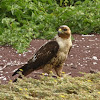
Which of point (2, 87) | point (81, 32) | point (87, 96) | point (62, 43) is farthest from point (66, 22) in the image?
point (87, 96)

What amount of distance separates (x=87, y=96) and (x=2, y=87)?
1.27 meters

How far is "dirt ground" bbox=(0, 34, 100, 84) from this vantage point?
6953 millimetres

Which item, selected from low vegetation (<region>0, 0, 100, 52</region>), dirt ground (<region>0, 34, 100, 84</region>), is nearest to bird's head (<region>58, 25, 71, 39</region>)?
dirt ground (<region>0, 34, 100, 84</region>)

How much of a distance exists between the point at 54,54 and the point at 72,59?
1.84 meters

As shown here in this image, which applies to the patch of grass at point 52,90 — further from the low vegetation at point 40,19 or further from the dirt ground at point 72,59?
the low vegetation at point 40,19

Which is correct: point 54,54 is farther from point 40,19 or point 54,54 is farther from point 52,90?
point 40,19

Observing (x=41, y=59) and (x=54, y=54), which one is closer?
(x=54, y=54)

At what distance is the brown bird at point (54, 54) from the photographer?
5859mm

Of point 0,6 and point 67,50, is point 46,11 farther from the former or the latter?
point 67,50

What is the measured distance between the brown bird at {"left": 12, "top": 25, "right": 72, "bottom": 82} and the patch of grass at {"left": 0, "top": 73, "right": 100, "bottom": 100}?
→ 3.72ft

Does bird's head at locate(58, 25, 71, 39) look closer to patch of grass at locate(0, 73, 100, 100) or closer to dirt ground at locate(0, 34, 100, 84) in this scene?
dirt ground at locate(0, 34, 100, 84)

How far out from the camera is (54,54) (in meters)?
5.95

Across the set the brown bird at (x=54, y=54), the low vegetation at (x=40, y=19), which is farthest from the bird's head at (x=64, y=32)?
the low vegetation at (x=40, y=19)

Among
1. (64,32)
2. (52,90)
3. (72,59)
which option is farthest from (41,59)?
(52,90)
